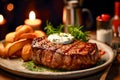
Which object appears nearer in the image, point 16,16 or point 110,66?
point 110,66

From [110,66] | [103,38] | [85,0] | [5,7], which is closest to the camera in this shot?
[110,66]

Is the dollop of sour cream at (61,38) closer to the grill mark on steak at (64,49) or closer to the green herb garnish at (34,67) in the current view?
the grill mark on steak at (64,49)

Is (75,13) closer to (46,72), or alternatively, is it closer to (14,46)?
(14,46)

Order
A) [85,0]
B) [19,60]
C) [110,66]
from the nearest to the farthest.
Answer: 1. [110,66]
2. [19,60]
3. [85,0]

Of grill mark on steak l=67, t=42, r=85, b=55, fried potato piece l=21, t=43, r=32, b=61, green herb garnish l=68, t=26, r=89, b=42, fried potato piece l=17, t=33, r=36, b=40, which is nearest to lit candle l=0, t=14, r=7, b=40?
fried potato piece l=17, t=33, r=36, b=40

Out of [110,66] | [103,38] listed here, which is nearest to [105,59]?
[110,66]

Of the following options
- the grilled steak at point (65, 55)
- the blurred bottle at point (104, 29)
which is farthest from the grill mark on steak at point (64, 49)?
the blurred bottle at point (104, 29)

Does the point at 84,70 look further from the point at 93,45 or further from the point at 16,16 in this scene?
the point at 16,16
